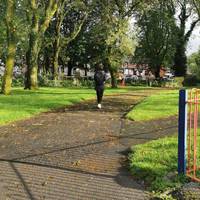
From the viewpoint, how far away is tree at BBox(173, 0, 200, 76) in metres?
74.2

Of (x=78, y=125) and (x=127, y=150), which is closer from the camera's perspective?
(x=127, y=150)

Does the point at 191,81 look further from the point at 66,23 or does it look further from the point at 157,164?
the point at 157,164

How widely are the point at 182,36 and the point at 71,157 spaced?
6635 centimetres

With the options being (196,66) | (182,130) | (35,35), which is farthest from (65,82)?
(182,130)

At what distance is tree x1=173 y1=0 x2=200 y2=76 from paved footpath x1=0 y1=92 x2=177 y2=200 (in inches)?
2275

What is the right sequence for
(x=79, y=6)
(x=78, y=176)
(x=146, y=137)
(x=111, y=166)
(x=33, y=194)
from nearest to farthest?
(x=33, y=194), (x=78, y=176), (x=111, y=166), (x=146, y=137), (x=79, y=6)

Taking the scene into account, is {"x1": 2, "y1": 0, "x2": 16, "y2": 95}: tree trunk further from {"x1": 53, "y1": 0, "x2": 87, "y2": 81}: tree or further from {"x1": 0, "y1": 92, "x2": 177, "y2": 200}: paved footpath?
{"x1": 53, "y1": 0, "x2": 87, "y2": 81}: tree

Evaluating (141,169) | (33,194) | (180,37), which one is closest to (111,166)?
(141,169)

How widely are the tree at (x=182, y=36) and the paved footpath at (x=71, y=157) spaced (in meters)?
57.8

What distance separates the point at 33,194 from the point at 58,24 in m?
51.4

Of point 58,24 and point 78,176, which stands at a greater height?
point 58,24

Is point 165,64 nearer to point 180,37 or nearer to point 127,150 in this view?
point 180,37

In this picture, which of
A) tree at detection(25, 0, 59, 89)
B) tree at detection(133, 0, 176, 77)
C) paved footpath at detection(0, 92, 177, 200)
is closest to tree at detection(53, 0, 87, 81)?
tree at detection(25, 0, 59, 89)

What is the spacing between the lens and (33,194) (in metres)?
7.98
